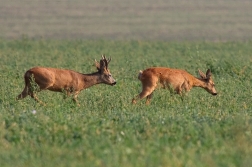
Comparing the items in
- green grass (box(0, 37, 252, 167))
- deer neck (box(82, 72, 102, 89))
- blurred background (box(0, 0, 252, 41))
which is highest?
green grass (box(0, 37, 252, 167))

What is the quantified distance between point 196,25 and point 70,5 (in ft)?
58.1

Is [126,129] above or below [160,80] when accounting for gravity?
above

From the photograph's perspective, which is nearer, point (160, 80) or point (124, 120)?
point (124, 120)

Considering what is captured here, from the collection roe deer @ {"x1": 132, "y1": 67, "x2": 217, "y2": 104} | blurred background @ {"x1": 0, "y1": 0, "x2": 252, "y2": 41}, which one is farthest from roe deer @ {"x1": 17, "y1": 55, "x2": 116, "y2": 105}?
blurred background @ {"x1": 0, "y1": 0, "x2": 252, "y2": 41}

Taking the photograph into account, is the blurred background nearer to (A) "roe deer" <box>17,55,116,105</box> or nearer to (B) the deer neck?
(B) the deer neck

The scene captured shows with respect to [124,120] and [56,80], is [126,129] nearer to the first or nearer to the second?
[124,120]

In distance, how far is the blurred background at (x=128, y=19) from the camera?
56.4 meters

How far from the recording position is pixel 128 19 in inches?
2672

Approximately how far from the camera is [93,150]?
9.51 metres

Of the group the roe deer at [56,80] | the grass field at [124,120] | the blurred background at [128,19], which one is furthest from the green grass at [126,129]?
the blurred background at [128,19]

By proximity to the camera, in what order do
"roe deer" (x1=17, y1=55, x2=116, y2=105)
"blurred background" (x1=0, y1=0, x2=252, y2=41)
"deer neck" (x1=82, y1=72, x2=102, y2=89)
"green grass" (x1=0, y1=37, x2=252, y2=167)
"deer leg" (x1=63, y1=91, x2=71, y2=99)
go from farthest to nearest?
1. "blurred background" (x1=0, y1=0, x2=252, y2=41)
2. "deer neck" (x1=82, y1=72, x2=102, y2=89)
3. "roe deer" (x1=17, y1=55, x2=116, y2=105)
4. "deer leg" (x1=63, y1=91, x2=71, y2=99)
5. "green grass" (x1=0, y1=37, x2=252, y2=167)

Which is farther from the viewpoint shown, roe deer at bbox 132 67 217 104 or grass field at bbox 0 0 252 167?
roe deer at bbox 132 67 217 104

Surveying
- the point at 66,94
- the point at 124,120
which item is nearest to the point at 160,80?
the point at 66,94

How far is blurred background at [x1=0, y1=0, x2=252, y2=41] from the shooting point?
56.4 metres
